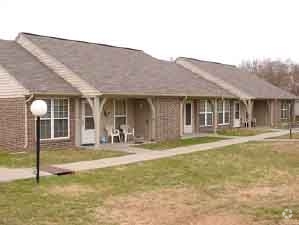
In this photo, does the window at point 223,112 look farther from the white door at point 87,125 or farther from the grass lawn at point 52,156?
the grass lawn at point 52,156

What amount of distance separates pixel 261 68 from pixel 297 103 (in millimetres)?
25361

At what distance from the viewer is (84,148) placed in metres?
17.6

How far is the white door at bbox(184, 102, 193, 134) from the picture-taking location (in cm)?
2563

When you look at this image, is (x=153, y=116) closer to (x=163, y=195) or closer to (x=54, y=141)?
(x=54, y=141)

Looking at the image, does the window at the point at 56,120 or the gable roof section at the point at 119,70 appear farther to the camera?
the gable roof section at the point at 119,70

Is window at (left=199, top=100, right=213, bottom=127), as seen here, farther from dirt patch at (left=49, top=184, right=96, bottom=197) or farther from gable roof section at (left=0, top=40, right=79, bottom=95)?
dirt patch at (left=49, top=184, right=96, bottom=197)

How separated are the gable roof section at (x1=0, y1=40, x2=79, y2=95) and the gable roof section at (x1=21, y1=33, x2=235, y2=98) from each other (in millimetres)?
753

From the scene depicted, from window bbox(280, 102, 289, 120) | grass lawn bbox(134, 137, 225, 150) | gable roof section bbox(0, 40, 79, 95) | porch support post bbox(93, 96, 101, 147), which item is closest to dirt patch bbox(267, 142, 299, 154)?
grass lawn bbox(134, 137, 225, 150)

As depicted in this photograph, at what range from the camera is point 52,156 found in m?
14.9

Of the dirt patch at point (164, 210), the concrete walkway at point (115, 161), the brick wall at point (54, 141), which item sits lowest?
the dirt patch at point (164, 210)

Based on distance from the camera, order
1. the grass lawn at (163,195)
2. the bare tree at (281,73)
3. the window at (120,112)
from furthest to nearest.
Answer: the bare tree at (281,73) < the window at (120,112) < the grass lawn at (163,195)

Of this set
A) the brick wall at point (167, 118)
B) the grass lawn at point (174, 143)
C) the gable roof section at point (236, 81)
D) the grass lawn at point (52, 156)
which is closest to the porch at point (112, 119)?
the brick wall at point (167, 118)

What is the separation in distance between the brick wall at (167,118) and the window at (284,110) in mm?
17615

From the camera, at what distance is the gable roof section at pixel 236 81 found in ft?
99.5
